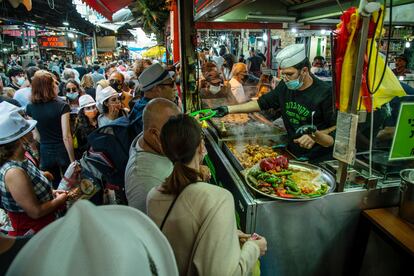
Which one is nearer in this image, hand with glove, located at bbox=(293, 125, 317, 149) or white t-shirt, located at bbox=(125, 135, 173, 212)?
white t-shirt, located at bbox=(125, 135, 173, 212)

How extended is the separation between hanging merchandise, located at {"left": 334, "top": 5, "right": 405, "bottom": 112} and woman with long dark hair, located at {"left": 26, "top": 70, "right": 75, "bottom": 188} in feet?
11.7

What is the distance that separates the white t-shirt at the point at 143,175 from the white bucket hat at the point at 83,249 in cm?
Answer: 110

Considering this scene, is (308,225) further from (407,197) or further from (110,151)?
(110,151)

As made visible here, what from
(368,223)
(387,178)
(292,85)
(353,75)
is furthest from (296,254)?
(292,85)

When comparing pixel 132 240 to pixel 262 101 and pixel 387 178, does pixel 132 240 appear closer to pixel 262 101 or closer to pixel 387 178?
pixel 387 178

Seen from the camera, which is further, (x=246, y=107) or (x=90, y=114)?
(x=90, y=114)

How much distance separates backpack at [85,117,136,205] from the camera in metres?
2.80

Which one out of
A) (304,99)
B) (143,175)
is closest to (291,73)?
(304,99)

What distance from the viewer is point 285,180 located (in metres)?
2.26

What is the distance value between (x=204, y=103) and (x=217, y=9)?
2384mm

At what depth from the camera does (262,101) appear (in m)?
3.59

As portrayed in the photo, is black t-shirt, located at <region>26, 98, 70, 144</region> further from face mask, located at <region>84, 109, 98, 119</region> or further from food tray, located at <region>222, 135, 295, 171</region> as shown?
food tray, located at <region>222, 135, 295, 171</region>

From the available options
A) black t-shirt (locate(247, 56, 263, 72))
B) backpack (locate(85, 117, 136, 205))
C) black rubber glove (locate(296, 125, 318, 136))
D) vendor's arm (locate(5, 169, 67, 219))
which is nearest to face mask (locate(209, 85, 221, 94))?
backpack (locate(85, 117, 136, 205))

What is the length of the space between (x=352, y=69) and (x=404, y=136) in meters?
0.70
